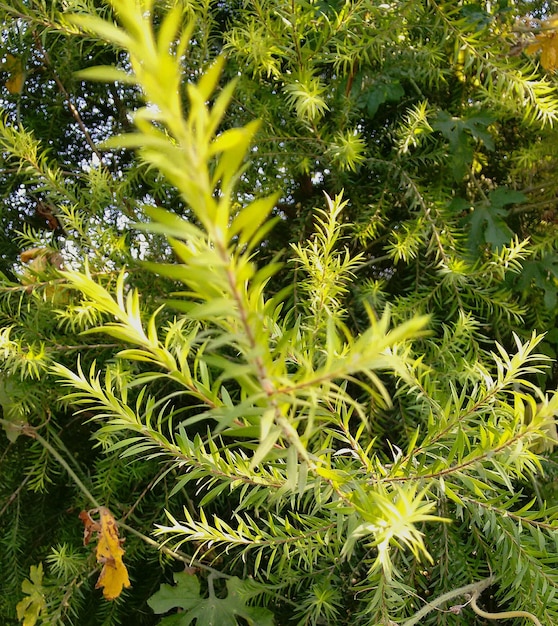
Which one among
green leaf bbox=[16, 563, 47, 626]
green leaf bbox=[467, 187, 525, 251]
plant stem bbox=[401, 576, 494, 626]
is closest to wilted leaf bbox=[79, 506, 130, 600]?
Answer: green leaf bbox=[16, 563, 47, 626]

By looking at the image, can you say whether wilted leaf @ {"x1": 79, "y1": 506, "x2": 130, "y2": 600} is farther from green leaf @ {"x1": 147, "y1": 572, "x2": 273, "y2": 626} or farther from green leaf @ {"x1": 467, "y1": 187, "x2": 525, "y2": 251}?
green leaf @ {"x1": 467, "y1": 187, "x2": 525, "y2": 251}

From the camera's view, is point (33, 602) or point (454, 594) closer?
point (454, 594)

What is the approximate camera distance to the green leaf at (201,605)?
750 mm

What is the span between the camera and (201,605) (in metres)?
0.79

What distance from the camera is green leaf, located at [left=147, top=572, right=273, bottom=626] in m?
0.75

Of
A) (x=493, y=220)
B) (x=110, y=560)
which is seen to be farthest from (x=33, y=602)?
(x=493, y=220)

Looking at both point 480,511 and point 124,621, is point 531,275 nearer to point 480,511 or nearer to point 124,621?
point 480,511

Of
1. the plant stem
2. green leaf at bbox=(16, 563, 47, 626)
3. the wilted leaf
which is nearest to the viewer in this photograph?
the plant stem

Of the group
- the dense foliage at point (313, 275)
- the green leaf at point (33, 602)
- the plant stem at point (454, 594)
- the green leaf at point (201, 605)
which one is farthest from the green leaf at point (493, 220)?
the green leaf at point (33, 602)

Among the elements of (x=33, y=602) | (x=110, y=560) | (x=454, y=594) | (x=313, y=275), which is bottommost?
(x=33, y=602)

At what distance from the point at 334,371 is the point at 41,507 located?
88 cm

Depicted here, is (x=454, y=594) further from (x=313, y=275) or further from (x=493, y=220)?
(x=493, y=220)

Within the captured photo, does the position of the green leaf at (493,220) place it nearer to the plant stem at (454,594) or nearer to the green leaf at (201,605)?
the plant stem at (454,594)

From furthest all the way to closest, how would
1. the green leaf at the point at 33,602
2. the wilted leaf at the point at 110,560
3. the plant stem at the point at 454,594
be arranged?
1. the green leaf at the point at 33,602
2. the wilted leaf at the point at 110,560
3. the plant stem at the point at 454,594
